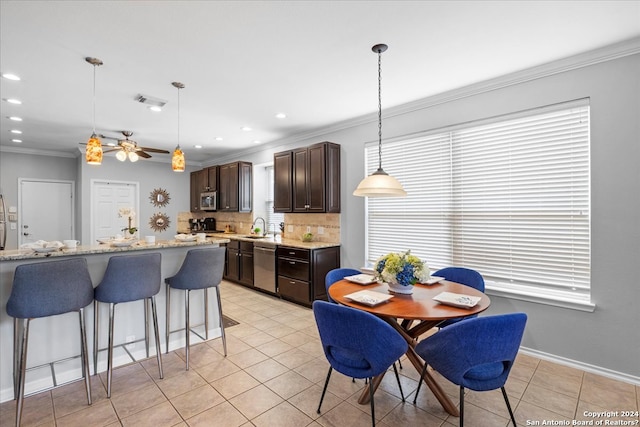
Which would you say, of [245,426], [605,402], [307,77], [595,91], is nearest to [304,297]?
[245,426]

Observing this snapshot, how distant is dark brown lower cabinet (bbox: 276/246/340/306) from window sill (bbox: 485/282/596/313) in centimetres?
205

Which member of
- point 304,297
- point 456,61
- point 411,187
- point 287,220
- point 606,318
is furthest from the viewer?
point 287,220

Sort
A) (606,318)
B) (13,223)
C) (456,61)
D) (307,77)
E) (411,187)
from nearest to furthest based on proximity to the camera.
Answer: (606,318) → (456,61) → (307,77) → (411,187) → (13,223)

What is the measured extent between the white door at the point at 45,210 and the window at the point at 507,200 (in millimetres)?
6911

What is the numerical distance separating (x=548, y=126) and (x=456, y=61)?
3.48 ft

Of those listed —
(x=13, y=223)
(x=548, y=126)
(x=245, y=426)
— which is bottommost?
(x=245, y=426)

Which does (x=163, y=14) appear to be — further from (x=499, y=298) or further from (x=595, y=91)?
(x=499, y=298)

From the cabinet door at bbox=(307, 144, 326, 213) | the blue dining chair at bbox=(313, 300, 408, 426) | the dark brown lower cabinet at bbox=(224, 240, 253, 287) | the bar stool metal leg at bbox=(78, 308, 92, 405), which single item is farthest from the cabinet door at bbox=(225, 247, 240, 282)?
the blue dining chair at bbox=(313, 300, 408, 426)

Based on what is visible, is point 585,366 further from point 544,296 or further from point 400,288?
point 400,288

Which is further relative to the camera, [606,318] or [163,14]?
[606,318]

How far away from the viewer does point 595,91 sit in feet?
8.44

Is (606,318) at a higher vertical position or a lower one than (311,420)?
higher

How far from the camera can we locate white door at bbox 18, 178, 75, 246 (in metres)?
6.12

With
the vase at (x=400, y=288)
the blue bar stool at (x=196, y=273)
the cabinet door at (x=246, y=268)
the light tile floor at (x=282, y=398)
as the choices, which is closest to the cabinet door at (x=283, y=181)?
the cabinet door at (x=246, y=268)
